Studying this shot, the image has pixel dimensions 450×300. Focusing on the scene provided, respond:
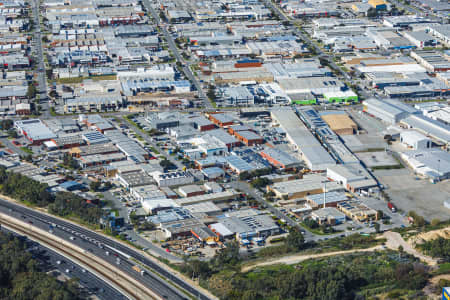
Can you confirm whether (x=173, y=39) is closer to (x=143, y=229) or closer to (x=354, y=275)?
(x=143, y=229)

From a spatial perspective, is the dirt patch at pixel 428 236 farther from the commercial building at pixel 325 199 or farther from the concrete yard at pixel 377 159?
the concrete yard at pixel 377 159

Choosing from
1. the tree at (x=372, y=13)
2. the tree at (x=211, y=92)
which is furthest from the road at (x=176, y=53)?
the tree at (x=372, y=13)

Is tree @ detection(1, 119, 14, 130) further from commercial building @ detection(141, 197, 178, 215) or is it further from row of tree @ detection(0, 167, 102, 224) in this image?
commercial building @ detection(141, 197, 178, 215)

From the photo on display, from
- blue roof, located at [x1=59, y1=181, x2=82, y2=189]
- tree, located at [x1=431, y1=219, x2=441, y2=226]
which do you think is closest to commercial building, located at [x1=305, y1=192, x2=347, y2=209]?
tree, located at [x1=431, y1=219, x2=441, y2=226]

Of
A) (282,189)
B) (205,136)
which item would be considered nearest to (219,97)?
(205,136)

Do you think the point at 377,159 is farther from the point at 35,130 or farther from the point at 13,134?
the point at 13,134

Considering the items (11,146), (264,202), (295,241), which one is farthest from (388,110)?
(11,146)
